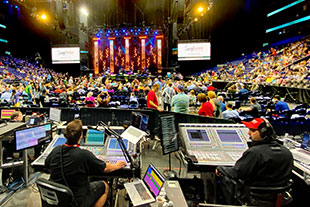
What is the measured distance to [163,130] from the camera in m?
3.07

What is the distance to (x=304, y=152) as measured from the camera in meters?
2.92

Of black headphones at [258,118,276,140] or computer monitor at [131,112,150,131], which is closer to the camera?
black headphones at [258,118,276,140]

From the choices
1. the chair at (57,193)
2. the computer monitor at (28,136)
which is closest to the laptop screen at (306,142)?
the chair at (57,193)

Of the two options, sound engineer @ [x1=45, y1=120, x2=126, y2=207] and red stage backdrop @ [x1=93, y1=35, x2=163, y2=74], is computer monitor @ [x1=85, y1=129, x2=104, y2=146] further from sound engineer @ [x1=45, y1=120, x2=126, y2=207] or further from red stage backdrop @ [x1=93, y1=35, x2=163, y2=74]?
red stage backdrop @ [x1=93, y1=35, x2=163, y2=74]

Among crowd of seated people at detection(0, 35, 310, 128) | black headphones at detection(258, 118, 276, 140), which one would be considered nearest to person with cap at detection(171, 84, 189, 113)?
crowd of seated people at detection(0, 35, 310, 128)

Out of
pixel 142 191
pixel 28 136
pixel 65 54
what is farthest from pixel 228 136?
Answer: pixel 65 54

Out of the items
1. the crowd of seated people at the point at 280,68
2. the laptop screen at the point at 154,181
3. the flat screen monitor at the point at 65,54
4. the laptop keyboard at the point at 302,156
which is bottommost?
the laptop screen at the point at 154,181

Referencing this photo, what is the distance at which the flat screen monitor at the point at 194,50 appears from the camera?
666 inches

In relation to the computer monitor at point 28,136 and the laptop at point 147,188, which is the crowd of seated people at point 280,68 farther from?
the computer monitor at point 28,136

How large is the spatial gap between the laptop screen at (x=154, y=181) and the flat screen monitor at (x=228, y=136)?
1279 millimetres

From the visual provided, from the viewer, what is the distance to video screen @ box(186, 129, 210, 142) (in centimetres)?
302

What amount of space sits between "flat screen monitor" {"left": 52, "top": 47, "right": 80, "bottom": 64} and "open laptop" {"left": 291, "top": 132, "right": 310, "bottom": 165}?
1855cm

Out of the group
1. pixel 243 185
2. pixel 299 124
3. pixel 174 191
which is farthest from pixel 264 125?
pixel 299 124

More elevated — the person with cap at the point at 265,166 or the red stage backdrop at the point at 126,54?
the red stage backdrop at the point at 126,54
